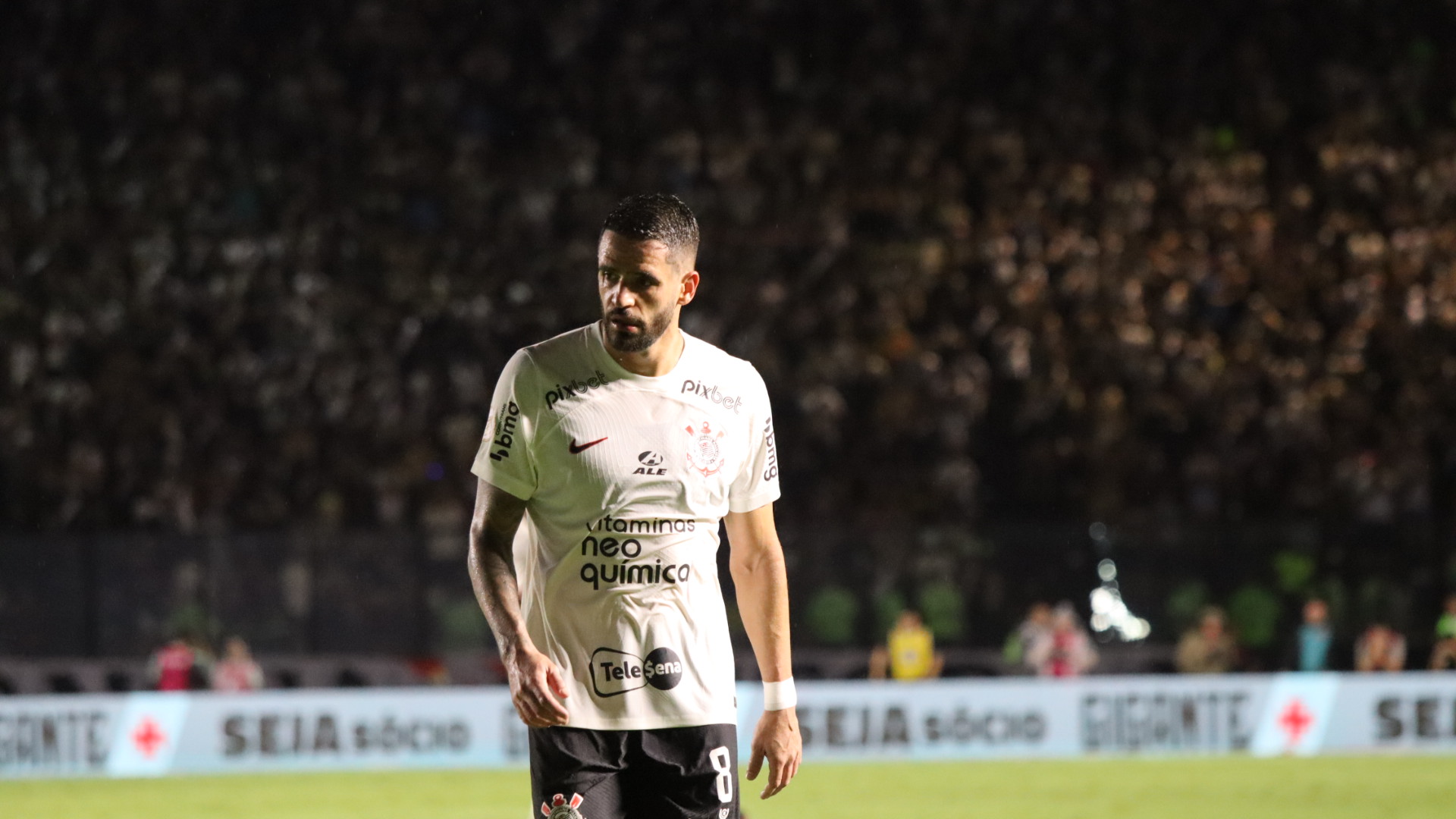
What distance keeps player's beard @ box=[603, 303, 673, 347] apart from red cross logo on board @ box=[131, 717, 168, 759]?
12.3m

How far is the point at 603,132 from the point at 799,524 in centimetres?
591

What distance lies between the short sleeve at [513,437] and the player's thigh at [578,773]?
0.50 m

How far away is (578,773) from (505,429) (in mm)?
701

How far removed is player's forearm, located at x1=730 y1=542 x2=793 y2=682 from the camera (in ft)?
14.1

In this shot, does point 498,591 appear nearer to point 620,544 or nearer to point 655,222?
point 620,544

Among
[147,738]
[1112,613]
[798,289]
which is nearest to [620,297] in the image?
[147,738]

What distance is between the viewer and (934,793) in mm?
13477

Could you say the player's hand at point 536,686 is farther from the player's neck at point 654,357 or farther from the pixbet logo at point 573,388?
the player's neck at point 654,357

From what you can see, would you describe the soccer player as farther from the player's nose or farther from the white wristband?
the white wristband

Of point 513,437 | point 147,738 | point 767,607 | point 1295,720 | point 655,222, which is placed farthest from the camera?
point 1295,720

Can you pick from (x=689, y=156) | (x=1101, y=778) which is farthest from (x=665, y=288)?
(x=689, y=156)

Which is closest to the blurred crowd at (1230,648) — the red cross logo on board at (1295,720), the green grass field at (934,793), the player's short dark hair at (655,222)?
the red cross logo on board at (1295,720)

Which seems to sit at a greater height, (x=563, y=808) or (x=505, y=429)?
(x=505, y=429)

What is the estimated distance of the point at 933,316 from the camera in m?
20.6
